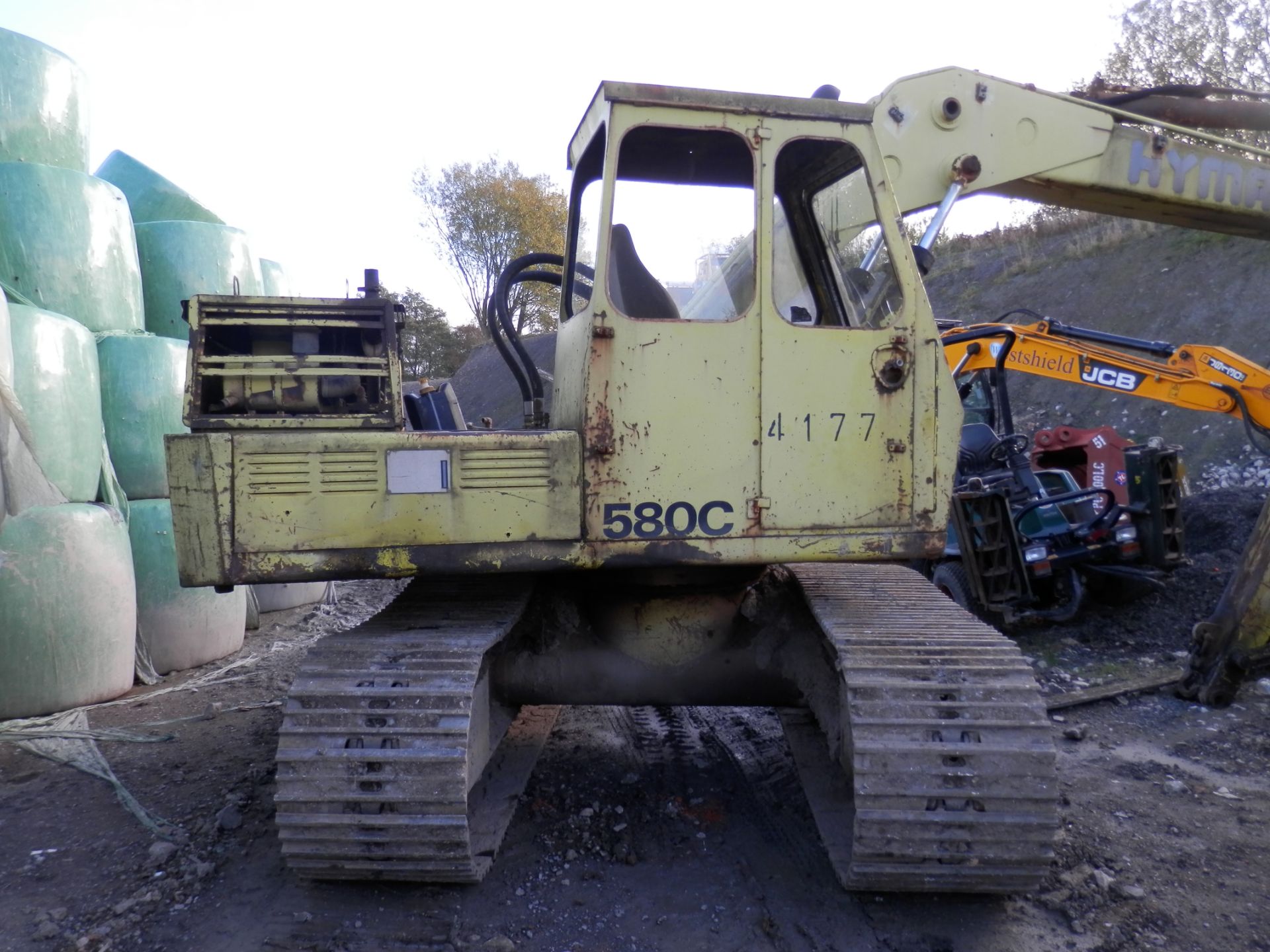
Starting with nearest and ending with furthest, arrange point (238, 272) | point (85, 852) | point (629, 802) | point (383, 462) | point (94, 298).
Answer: point (383, 462), point (85, 852), point (629, 802), point (94, 298), point (238, 272)

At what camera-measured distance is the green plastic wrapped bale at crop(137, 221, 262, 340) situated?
7.04m

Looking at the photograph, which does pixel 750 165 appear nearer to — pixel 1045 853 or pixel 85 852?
pixel 1045 853

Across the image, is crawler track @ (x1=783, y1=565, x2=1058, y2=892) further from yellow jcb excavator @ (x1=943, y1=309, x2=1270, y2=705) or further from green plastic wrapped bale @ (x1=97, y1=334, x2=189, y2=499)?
green plastic wrapped bale @ (x1=97, y1=334, x2=189, y2=499)

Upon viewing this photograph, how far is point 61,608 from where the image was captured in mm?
5219

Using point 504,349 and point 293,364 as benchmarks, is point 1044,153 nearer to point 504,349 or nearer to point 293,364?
point 504,349

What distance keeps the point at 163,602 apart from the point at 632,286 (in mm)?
4247

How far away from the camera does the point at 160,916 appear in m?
3.07

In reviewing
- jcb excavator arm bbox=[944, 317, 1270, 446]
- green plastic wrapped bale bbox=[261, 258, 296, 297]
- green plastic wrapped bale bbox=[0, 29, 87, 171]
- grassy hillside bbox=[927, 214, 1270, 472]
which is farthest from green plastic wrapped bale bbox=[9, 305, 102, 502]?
grassy hillside bbox=[927, 214, 1270, 472]

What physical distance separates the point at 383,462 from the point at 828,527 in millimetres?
1394

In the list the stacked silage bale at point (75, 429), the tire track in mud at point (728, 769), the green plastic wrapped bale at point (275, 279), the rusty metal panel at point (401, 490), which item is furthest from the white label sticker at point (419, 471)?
the green plastic wrapped bale at point (275, 279)

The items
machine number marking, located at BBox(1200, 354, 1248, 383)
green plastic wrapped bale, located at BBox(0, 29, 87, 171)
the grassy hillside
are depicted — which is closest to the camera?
green plastic wrapped bale, located at BBox(0, 29, 87, 171)

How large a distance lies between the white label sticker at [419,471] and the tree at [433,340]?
22.0 meters

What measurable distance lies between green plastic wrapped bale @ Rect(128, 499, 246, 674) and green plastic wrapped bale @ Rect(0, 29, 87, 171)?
224 centimetres

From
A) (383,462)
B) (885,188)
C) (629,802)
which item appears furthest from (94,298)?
(885,188)
